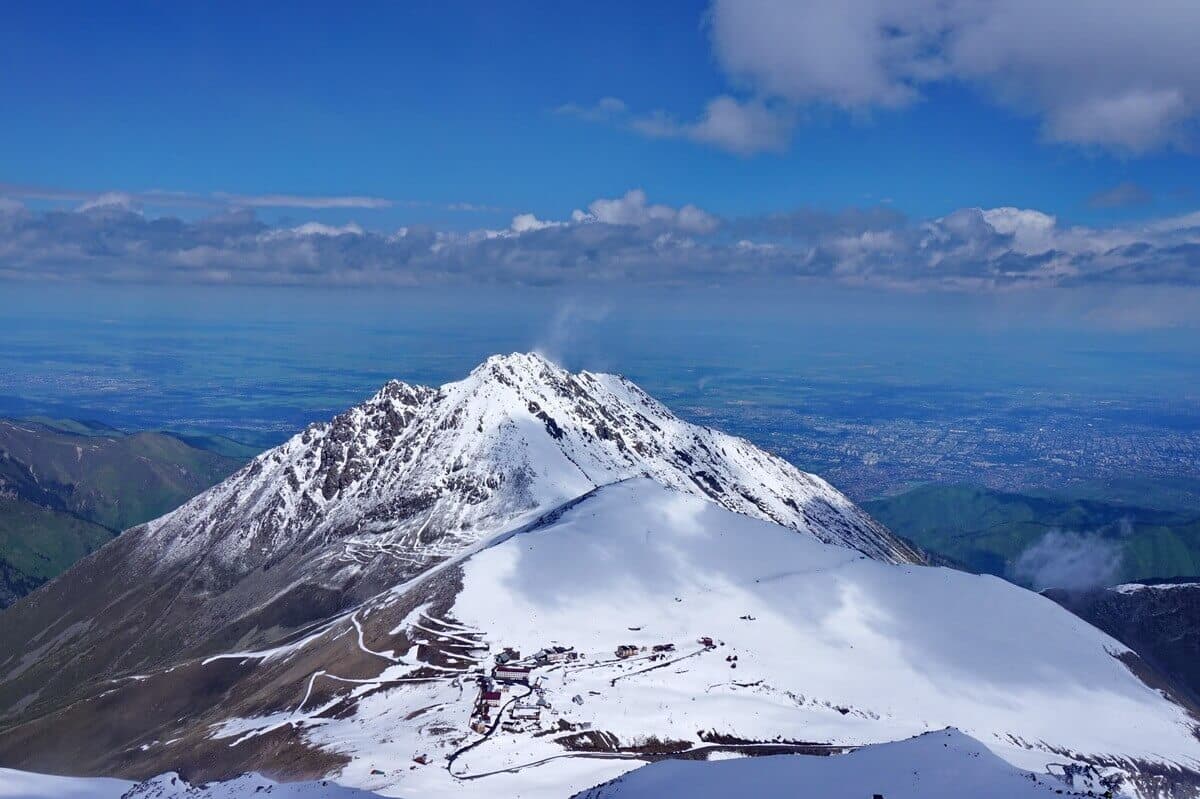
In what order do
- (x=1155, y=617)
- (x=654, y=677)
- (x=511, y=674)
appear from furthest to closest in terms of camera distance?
1. (x=1155, y=617)
2. (x=654, y=677)
3. (x=511, y=674)

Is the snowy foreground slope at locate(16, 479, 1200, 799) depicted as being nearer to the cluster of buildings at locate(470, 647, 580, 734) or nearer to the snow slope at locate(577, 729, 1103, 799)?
the cluster of buildings at locate(470, 647, 580, 734)

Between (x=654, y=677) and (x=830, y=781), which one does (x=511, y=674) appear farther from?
(x=830, y=781)

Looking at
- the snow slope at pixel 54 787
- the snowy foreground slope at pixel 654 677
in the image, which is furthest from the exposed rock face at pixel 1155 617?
the snow slope at pixel 54 787

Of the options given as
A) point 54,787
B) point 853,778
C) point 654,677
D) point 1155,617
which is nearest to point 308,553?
point 54,787

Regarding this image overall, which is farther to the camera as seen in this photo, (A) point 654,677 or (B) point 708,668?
(B) point 708,668

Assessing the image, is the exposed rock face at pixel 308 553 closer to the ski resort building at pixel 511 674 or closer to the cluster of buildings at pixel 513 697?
the cluster of buildings at pixel 513 697

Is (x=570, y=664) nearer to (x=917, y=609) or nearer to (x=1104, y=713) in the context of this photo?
(x=917, y=609)

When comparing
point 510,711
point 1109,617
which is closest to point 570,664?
point 510,711
